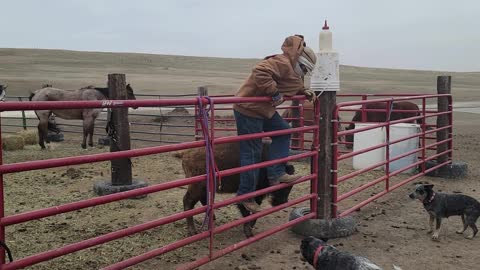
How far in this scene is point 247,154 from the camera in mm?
4578

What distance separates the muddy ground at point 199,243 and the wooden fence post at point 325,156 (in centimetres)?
37

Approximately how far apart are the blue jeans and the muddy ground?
0.67m

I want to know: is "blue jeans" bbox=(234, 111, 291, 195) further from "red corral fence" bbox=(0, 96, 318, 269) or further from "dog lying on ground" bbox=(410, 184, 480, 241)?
"dog lying on ground" bbox=(410, 184, 480, 241)

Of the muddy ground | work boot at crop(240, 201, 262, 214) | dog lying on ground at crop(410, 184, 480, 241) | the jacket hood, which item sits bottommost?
the muddy ground

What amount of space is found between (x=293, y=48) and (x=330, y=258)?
2.00 metres

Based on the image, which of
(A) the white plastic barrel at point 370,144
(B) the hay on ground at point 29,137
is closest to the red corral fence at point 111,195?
(A) the white plastic barrel at point 370,144

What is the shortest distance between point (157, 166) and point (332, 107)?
4851 millimetres

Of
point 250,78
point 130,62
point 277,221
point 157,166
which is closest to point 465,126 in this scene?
point 157,166

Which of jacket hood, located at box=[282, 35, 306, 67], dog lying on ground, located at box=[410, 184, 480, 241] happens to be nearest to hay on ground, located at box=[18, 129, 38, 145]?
jacket hood, located at box=[282, 35, 306, 67]

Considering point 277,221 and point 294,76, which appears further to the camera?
point 277,221

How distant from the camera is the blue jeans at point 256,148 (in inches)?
180

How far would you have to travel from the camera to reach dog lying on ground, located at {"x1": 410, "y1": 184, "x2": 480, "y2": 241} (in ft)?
17.1

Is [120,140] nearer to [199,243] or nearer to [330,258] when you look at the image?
[199,243]

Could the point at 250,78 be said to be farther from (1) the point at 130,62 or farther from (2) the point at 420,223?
(1) the point at 130,62
